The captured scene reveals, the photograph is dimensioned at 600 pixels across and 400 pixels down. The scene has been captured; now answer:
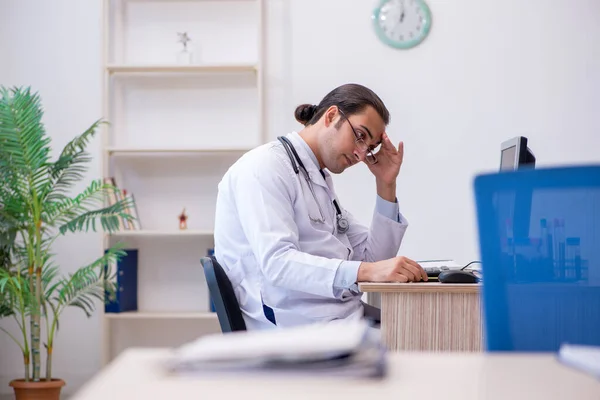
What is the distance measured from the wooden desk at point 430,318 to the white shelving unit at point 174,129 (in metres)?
2.38

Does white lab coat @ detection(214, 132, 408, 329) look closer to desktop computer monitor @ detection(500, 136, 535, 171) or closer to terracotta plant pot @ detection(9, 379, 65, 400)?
desktop computer monitor @ detection(500, 136, 535, 171)

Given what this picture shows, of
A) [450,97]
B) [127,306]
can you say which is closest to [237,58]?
[450,97]

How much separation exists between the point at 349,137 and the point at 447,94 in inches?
76.2

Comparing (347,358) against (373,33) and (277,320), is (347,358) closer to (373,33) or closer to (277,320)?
(277,320)

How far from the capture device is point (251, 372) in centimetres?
83

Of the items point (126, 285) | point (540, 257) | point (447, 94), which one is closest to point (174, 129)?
point (126, 285)

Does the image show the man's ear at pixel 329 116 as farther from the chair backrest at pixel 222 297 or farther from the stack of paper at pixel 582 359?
the stack of paper at pixel 582 359

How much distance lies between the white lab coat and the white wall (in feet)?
6.05

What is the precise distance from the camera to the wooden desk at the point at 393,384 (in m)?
0.74

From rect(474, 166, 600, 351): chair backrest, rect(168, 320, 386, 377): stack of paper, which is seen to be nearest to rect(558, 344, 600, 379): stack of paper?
rect(168, 320, 386, 377): stack of paper

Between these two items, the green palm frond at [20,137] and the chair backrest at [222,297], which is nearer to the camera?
the chair backrest at [222,297]

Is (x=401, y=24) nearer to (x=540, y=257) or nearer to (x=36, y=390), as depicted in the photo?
(x=36, y=390)

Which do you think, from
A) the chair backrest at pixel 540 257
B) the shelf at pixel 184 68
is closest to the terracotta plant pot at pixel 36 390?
the shelf at pixel 184 68

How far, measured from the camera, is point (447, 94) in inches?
169
